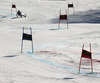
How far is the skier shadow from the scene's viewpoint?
2611 centimetres

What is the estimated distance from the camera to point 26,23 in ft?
83.3

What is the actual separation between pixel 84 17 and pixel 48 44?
37.2 ft

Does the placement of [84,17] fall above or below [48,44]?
above

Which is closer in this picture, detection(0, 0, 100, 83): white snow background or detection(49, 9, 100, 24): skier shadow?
detection(0, 0, 100, 83): white snow background

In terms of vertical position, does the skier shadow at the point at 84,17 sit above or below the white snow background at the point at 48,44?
above

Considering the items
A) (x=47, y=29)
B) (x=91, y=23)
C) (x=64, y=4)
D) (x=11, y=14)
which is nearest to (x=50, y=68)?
(x=47, y=29)

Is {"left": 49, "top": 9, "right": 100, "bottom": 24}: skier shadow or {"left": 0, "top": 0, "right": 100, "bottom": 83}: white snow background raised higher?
{"left": 49, "top": 9, "right": 100, "bottom": 24}: skier shadow

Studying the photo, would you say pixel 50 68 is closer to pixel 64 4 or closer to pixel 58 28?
pixel 58 28

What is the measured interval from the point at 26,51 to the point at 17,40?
337 centimetres

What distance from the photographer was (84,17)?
2822cm

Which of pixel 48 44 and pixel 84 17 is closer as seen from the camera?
pixel 48 44

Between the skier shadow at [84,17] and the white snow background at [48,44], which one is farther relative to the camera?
the skier shadow at [84,17]

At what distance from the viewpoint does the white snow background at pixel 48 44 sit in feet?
37.8

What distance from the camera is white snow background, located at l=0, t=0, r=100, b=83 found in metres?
11.5
